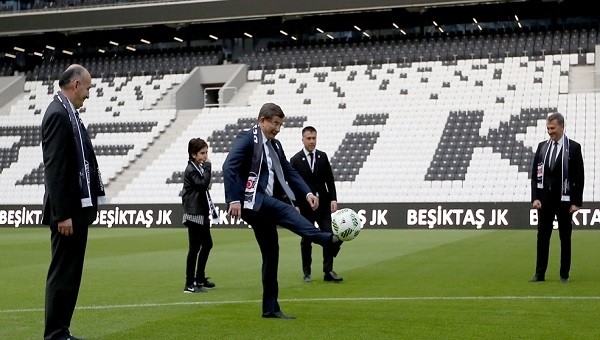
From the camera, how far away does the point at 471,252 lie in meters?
19.6

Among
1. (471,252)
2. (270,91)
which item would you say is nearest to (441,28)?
(270,91)

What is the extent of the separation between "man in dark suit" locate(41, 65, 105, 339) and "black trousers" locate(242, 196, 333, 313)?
6.49ft

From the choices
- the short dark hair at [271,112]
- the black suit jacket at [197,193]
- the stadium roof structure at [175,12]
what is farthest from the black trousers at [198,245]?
the stadium roof structure at [175,12]

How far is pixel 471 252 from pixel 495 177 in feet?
51.9

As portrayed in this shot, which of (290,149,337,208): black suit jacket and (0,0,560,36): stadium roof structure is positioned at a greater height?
(0,0,560,36): stadium roof structure

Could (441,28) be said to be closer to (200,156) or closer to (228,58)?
(228,58)

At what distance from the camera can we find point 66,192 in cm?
775

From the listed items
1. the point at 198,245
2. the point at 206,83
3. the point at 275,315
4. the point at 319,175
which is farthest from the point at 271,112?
the point at 206,83

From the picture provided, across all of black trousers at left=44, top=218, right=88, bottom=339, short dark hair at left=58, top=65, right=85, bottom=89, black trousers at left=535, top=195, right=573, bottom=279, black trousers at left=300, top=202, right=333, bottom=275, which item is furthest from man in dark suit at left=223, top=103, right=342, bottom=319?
black trousers at left=535, top=195, right=573, bottom=279

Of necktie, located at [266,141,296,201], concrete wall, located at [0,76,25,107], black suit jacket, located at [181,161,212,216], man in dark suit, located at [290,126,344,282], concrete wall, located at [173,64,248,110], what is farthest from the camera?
concrete wall, located at [0,76,25,107]

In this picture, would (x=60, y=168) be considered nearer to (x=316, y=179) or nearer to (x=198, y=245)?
(x=198, y=245)

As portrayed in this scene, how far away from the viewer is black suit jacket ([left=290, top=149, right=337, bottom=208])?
14.2 meters

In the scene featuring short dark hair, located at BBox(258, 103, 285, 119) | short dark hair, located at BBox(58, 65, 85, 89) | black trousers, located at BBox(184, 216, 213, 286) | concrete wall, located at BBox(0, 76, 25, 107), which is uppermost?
concrete wall, located at BBox(0, 76, 25, 107)

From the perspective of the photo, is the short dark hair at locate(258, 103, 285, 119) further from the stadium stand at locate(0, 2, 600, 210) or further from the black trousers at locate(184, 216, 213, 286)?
the stadium stand at locate(0, 2, 600, 210)
